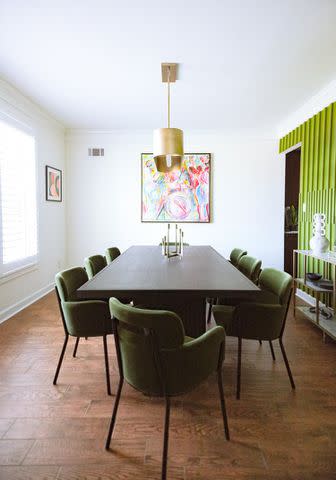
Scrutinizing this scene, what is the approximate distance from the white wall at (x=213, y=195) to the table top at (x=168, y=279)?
3.07m

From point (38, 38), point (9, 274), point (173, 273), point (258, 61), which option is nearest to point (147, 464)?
point (173, 273)

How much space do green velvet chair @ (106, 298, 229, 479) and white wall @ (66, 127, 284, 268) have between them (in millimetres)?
4382

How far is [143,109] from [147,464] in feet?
14.4

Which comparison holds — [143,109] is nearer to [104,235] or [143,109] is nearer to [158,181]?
[158,181]

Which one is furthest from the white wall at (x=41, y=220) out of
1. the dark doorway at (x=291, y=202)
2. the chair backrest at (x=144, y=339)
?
the dark doorway at (x=291, y=202)

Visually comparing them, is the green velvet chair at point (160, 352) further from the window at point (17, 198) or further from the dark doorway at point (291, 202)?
the dark doorway at point (291, 202)

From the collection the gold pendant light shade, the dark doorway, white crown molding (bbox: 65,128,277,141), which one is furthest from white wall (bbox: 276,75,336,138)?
the gold pendant light shade

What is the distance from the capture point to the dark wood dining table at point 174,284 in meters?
1.78

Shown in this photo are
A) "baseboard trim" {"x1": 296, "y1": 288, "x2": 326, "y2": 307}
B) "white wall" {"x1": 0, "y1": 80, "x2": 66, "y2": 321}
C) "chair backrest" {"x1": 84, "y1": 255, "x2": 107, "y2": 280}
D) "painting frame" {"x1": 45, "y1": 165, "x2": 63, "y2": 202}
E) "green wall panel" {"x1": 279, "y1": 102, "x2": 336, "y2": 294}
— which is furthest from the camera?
"painting frame" {"x1": 45, "y1": 165, "x2": 63, "y2": 202}

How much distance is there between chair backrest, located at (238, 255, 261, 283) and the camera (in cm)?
290

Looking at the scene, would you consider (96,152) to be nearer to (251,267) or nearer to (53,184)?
(53,184)

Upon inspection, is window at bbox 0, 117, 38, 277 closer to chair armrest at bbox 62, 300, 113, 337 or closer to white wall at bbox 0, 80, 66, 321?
white wall at bbox 0, 80, 66, 321

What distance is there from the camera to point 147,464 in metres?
1.58

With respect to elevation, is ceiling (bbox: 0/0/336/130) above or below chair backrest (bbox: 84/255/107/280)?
above
